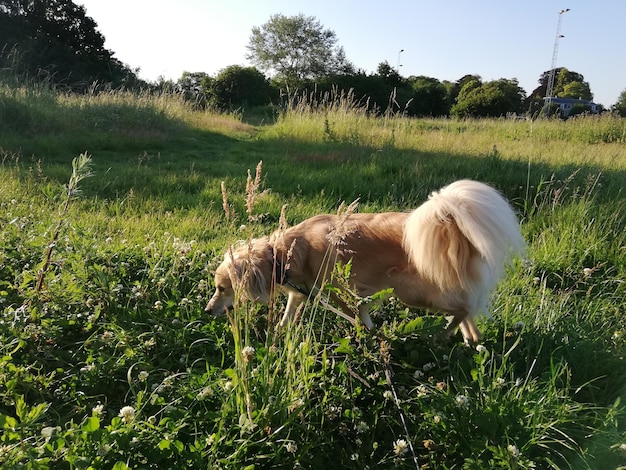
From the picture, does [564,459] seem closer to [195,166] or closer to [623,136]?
[195,166]

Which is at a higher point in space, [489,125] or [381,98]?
[381,98]

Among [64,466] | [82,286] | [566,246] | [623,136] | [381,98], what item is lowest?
[64,466]

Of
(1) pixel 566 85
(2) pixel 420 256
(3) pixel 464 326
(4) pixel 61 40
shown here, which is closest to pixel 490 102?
(1) pixel 566 85

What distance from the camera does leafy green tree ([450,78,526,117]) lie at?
30484 millimetres

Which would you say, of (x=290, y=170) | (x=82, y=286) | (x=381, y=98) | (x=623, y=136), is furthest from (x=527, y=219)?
(x=381, y=98)

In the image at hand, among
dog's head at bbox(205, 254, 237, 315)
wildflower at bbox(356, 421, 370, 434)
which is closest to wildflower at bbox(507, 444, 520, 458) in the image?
wildflower at bbox(356, 421, 370, 434)

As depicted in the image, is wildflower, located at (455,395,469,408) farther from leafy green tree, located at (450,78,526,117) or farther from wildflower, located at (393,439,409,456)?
leafy green tree, located at (450,78,526,117)

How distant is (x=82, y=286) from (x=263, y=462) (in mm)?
1693

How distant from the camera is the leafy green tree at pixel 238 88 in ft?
80.9

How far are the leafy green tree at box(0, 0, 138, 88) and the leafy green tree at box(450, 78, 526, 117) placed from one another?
2263cm

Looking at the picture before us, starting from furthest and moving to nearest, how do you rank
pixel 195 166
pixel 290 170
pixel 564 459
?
pixel 195 166, pixel 290 170, pixel 564 459

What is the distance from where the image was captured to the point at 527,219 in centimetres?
416

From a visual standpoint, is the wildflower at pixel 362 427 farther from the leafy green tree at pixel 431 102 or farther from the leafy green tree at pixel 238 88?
the leafy green tree at pixel 431 102

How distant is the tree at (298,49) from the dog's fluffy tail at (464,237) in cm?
3802
